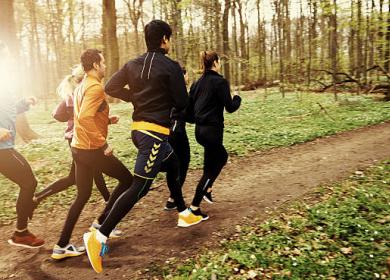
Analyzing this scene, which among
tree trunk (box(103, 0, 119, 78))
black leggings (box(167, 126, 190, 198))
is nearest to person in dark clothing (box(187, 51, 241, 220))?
black leggings (box(167, 126, 190, 198))

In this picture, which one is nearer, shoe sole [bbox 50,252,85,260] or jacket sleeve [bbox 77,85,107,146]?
jacket sleeve [bbox 77,85,107,146]

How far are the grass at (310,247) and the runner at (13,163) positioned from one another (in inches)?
83.4

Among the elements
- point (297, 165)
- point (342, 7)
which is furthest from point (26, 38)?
point (297, 165)

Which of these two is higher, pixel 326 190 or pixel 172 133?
pixel 172 133

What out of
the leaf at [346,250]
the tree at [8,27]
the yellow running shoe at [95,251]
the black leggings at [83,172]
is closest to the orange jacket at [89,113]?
the black leggings at [83,172]

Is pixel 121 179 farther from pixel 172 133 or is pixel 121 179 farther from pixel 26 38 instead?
pixel 26 38

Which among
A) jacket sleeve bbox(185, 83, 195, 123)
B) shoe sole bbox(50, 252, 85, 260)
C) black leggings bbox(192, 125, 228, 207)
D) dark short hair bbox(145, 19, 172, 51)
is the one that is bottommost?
shoe sole bbox(50, 252, 85, 260)

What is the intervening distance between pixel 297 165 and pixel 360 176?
1488 mm

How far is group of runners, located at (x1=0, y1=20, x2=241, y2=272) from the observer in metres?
4.07

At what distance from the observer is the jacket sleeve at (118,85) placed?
4.11 metres

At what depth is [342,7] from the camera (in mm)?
13648

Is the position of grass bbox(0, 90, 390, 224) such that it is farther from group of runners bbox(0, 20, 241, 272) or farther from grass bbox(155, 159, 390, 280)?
grass bbox(155, 159, 390, 280)

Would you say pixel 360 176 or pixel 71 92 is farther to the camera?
pixel 360 176

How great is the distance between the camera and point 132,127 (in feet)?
13.9
